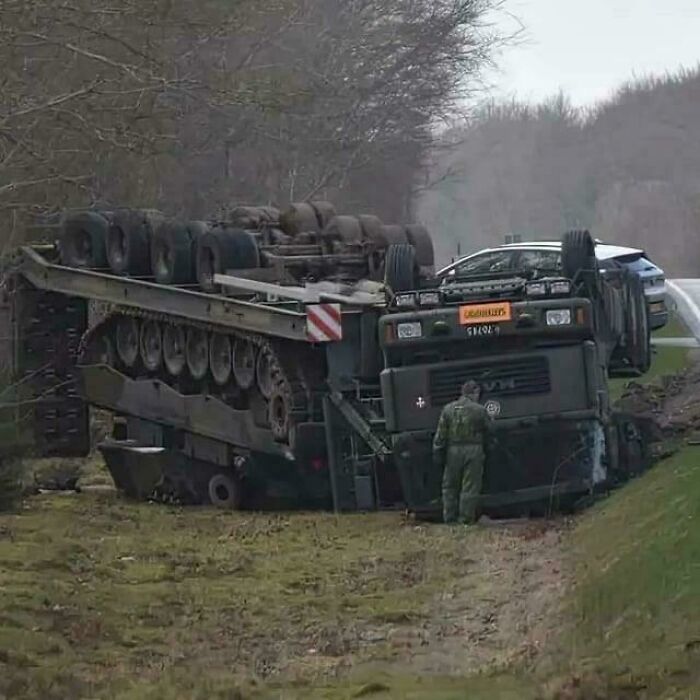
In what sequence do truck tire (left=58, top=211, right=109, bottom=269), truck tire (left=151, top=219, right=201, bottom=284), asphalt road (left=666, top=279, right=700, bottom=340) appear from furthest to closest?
asphalt road (left=666, top=279, right=700, bottom=340)
truck tire (left=58, top=211, right=109, bottom=269)
truck tire (left=151, top=219, right=201, bottom=284)

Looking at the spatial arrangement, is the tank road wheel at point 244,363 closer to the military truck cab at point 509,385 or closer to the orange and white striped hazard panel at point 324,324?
the orange and white striped hazard panel at point 324,324

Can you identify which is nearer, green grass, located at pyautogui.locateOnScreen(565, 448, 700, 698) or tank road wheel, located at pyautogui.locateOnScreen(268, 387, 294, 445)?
green grass, located at pyautogui.locateOnScreen(565, 448, 700, 698)

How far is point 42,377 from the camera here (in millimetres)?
21047

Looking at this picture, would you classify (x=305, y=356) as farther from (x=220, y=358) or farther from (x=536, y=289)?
(x=536, y=289)

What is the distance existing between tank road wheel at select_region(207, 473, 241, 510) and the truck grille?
3114 millimetres

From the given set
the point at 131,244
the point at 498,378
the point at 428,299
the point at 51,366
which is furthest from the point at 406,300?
the point at 51,366

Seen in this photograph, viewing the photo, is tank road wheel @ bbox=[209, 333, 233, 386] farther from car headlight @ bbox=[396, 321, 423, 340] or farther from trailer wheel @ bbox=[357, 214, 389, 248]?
car headlight @ bbox=[396, 321, 423, 340]

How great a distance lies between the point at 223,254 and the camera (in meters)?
18.0

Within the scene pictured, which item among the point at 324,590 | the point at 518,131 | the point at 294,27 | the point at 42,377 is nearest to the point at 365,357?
the point at 324,590

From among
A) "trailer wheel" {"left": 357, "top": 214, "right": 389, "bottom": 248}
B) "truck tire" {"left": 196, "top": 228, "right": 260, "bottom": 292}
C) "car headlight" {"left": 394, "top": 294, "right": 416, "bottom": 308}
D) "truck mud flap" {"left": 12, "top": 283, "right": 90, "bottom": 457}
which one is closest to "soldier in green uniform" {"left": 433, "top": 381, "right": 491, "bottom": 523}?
"car headlight" {"left": 394, "top": 294, "right": 416, "bottom": 308}

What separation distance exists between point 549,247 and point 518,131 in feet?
249

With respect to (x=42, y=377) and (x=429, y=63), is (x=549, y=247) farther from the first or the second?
(x=429, y=63)

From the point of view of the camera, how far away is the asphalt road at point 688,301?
3130 cm

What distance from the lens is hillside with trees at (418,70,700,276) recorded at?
297ft
